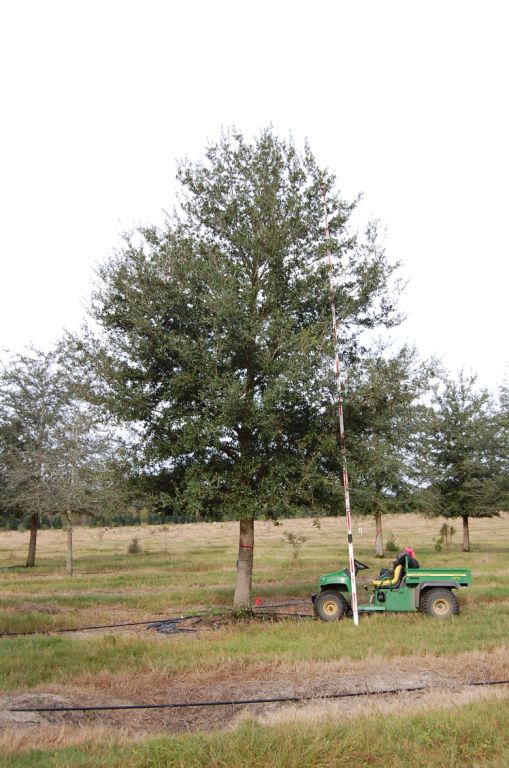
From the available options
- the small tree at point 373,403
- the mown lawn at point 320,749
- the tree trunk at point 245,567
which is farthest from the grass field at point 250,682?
the small tree at point 373,403

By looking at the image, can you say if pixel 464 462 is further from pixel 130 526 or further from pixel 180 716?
pixel 130 526

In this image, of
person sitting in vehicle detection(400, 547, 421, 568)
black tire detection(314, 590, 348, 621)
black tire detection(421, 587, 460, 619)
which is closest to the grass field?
black tire detection(421, 587, 460, 619)

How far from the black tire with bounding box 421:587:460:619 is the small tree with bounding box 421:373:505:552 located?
Result: 17.8 meters

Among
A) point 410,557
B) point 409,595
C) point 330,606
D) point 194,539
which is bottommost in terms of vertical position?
point 194,539

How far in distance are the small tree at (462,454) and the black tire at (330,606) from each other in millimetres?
18281

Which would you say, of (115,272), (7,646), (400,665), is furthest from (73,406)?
(400,665)

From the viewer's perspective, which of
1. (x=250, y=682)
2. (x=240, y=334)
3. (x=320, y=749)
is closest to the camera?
(x=320, y=749)

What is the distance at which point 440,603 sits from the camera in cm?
1427

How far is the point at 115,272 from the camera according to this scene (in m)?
14.8

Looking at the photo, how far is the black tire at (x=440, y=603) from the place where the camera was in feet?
46.3

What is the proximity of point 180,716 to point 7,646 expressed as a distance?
528 cm

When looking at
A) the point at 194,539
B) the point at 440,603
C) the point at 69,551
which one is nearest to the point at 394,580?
the point at 440,603

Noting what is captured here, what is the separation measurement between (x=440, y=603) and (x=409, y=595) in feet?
2.31

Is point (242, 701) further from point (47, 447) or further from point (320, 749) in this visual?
point (47, 447)
